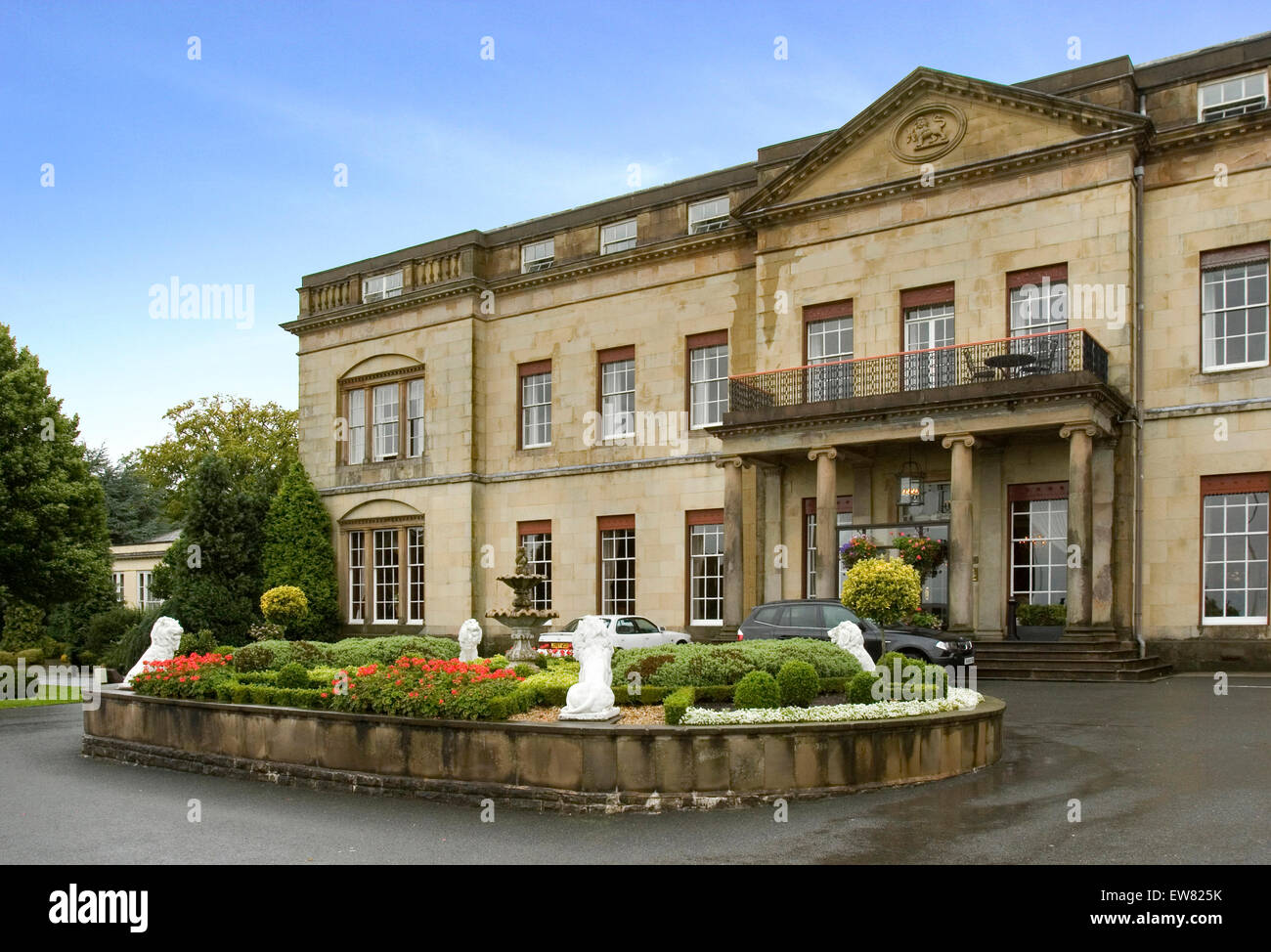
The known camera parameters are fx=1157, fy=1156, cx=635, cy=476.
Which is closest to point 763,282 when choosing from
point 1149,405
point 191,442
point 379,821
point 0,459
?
point 1149,405

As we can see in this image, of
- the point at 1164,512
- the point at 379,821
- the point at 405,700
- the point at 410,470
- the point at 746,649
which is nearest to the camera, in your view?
the point at 379,821

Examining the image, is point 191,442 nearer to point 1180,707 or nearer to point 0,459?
point 0,459

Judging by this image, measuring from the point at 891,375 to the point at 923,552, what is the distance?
4178 mm

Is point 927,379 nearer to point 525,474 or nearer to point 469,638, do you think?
point 469,638

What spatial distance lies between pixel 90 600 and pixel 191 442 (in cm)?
2049

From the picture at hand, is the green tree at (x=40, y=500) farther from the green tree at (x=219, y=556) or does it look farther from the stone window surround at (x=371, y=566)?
the stone window surround at (x=371, y=566)

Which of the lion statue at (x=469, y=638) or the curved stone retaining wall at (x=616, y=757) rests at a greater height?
the lion statue at (x=469, y=638)

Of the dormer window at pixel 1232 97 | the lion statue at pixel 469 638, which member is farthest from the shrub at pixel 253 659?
the dormer window at pixel 1232 97

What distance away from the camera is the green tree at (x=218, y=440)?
5806 centimetres

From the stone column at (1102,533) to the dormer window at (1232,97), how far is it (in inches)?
273

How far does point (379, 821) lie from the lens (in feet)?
34.4

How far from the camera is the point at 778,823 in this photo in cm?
988

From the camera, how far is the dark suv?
19922 mm

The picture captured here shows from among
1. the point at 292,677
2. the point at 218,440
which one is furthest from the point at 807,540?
the point at 218,440
